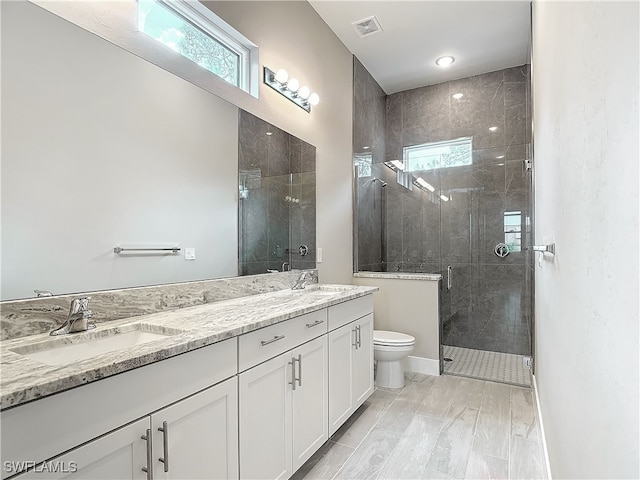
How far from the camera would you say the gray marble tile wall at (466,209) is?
3.53 m

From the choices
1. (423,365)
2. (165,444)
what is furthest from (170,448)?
(423,365)

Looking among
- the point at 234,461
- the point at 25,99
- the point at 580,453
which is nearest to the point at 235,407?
the point at 234,461

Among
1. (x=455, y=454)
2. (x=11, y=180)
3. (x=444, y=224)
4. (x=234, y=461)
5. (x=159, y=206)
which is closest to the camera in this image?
→ (x=11, y=180)

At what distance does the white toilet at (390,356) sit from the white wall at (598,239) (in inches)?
55.6

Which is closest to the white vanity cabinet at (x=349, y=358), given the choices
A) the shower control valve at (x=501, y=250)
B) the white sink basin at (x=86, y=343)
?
the white sink basin at (x=86, y=343)

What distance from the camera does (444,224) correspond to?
3785mm

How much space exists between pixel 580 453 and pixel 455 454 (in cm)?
109

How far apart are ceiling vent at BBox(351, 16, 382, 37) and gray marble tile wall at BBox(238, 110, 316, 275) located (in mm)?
1215

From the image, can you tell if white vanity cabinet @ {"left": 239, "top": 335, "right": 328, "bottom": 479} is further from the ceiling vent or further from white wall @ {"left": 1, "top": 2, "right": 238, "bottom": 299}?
the ceiling vent

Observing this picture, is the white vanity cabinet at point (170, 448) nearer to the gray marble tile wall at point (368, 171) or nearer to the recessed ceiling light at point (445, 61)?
→ the gray marble tile wall at point (368, 171)

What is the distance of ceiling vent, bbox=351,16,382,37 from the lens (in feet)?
9.68

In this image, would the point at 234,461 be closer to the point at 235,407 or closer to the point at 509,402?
the point at 235,407

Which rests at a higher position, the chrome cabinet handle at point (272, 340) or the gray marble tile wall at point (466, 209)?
the gray marble tile wall at point (466, 209)

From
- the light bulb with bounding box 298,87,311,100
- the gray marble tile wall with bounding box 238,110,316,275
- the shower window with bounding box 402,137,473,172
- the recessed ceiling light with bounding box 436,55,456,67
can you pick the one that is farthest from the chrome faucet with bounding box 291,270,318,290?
the recessed ceiling light with bounding box 436,55,456,67
